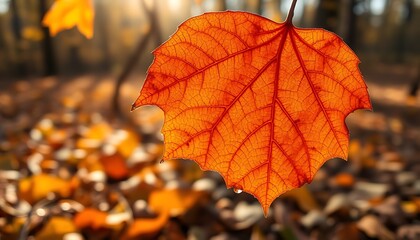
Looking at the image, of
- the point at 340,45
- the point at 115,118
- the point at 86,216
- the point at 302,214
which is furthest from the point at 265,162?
the point at 115,118

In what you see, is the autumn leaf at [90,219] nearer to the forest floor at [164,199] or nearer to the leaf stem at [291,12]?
the forest floor at [164,199]

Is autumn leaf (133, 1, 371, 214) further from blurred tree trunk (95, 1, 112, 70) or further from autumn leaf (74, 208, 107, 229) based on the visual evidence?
blurred tree trunk (95, 1, 112, 70)

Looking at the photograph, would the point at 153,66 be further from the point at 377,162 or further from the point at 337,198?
the point at 377,162

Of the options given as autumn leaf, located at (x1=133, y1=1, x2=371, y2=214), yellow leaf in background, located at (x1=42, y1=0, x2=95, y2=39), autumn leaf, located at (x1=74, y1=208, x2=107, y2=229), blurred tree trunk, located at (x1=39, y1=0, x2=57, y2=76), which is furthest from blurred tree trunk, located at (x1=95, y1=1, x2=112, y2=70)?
autumn leaf, located at (x1=133, y1=1, x2=371, y2=214)

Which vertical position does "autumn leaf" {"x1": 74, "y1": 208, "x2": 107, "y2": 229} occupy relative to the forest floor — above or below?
above

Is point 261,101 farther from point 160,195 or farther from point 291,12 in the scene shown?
point 160,195

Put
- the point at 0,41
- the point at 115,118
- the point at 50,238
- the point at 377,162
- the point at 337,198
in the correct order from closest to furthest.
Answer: the point at 50,238 < the point at 337,198 < the point at 377,162 < the point at 115,118 < the point at 0,41
